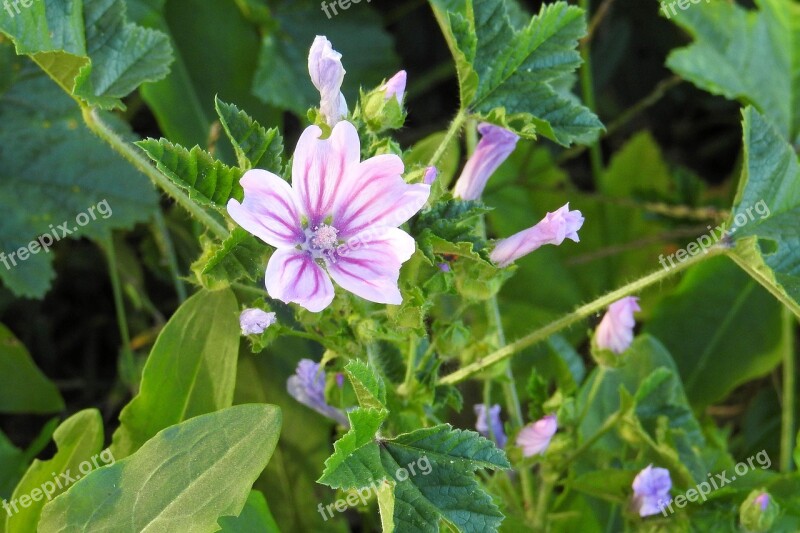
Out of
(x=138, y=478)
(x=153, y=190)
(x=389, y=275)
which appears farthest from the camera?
(x=153, y=190)

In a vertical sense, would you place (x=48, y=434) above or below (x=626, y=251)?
above

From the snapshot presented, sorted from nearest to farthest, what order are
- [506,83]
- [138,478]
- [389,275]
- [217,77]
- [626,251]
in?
[389,275], [138,478], [506,83], [217,77], [626,251]

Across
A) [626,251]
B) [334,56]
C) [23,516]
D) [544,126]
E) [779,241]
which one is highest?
[334,56]

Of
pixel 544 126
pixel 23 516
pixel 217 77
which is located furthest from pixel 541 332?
pixel 217 77

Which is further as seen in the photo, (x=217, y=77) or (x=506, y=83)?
(x=217, y=77)

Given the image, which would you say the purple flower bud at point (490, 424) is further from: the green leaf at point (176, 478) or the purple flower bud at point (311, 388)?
the green leaf at point (176, 478)

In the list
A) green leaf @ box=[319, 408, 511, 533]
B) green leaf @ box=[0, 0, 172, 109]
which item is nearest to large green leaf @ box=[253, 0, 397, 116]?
green leaf @ box=[0, 0, 172, 109]

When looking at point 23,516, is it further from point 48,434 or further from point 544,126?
point 544,126
